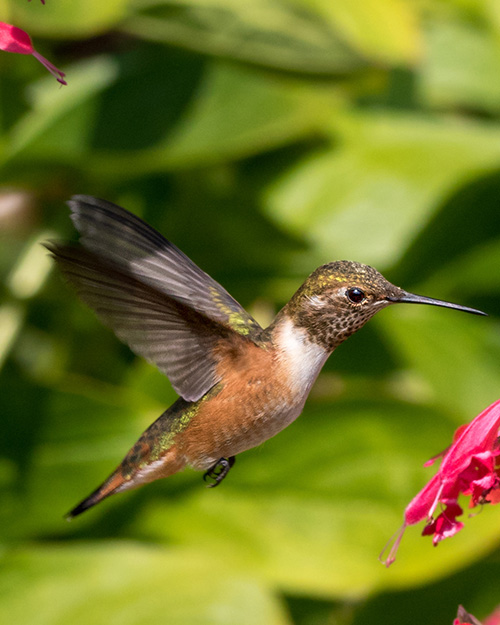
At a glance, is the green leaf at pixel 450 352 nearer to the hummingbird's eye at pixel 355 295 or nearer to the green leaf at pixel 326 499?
the green leaf at pixel 326 499

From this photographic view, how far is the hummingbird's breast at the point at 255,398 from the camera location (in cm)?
57

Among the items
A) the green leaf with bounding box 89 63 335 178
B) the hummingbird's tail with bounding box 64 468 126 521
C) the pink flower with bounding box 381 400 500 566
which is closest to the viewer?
the pink flower with bounding box 381 400 500 566

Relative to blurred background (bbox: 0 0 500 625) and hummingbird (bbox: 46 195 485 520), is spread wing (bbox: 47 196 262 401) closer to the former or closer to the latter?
hummingbird (bbox: 46 195 485 520)

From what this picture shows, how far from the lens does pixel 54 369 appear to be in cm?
138

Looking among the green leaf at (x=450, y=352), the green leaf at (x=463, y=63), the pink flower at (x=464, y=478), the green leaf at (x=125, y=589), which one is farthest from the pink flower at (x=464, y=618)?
the green leaf at (x=463, y=63)

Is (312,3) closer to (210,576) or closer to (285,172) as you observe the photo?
(285,172)

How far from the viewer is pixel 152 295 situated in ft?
1.83

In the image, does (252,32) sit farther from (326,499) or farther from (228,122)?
(326,499)

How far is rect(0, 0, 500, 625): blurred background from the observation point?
A: 3.65 ft

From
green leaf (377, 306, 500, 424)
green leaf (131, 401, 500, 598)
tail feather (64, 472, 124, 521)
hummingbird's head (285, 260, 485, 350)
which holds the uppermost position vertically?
hummingbird's head (285, 260, 485, 350)

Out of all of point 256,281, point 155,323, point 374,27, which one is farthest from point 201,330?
point 374,27

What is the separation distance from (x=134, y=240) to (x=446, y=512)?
11.0 inches

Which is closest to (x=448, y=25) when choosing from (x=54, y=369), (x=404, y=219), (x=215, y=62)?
(x=404, y=219)

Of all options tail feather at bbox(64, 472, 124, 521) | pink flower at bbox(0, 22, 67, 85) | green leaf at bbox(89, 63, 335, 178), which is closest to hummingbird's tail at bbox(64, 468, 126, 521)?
tail feather at bbox(64, 472, 124, 521)
